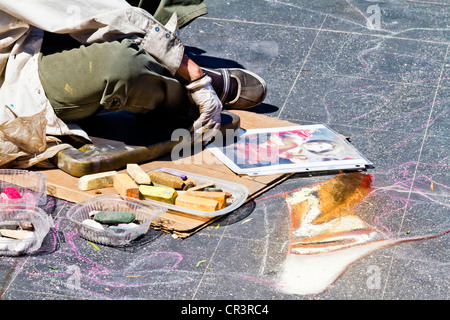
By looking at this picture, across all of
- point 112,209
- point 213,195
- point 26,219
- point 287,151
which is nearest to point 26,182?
point 26,219

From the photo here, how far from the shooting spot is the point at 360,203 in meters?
3.05

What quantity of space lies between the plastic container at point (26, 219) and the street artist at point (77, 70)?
383mm

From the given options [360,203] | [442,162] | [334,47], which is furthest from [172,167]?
[334,47]

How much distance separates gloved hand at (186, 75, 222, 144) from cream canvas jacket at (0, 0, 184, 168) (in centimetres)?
16

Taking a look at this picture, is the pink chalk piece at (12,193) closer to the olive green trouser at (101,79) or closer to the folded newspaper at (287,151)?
the olive green trouser at (101,79)

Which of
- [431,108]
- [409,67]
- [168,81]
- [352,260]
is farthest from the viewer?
[409,67]

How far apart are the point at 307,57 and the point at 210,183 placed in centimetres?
158

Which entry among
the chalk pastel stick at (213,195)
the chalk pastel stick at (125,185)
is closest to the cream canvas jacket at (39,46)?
the chalk pastel stick at (125,185)

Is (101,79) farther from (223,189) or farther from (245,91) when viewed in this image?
(245,91)

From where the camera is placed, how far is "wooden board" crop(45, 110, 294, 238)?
9.39 feet

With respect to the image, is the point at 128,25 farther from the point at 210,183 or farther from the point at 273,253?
the point at 273,253

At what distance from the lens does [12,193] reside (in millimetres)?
2977

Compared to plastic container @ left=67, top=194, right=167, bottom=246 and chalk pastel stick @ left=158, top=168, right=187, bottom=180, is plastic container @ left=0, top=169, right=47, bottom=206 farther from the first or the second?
chalk pastel stick @ left=158, top=168, right=187, bottom=180

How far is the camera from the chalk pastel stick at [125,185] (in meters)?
2.97
